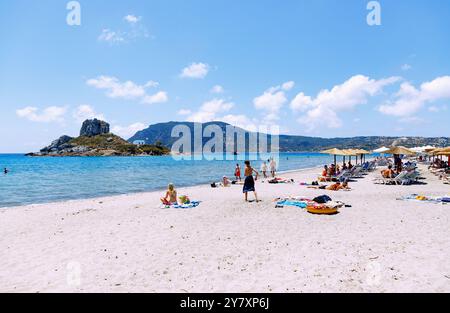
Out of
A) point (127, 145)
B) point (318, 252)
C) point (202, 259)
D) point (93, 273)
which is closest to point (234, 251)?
point (202, 259)

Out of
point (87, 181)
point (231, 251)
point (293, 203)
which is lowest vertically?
point (87, 181)

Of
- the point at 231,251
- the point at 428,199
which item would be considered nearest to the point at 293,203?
the point at 428,199

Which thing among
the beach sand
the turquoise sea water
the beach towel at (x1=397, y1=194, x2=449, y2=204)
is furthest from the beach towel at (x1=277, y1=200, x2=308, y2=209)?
the turquoise sea water

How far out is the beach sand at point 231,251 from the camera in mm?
5461

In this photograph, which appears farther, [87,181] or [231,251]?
[87,181]

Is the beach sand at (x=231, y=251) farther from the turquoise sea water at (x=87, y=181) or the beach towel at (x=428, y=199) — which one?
the turquoise sea water at (x=87, y=181)

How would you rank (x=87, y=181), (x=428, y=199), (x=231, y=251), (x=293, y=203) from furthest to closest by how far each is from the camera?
(x=87, y=181)
(x=428, y=199)
(x=293, y=203)
(x=231, y=251)

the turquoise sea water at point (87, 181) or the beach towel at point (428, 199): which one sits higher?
the beach towel at point (428, 199)

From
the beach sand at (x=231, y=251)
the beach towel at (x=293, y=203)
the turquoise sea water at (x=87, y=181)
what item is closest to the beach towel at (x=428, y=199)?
the beach sand at (x=231, y=251)

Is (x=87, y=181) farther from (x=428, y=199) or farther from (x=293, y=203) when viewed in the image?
(x=428, y=199)

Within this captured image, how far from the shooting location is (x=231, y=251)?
7.22 meters
